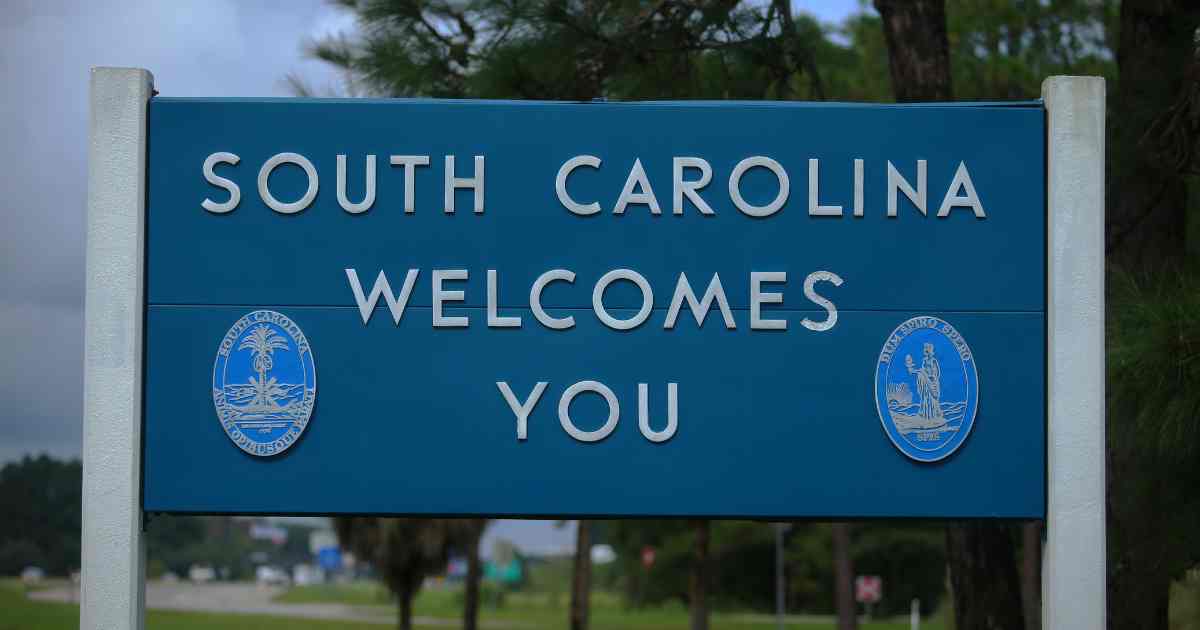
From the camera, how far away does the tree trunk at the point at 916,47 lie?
10992 mm

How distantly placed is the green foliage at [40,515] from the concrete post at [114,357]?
1999 cm

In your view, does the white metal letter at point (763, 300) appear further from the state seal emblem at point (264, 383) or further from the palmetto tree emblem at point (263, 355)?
the palmetto tree emblem at point (263, 355)

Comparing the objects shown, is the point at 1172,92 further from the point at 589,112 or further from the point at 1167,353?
the point at 589,112

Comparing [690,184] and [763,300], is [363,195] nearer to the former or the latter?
[690,184]

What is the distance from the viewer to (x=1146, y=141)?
923cm

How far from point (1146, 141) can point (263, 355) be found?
5.87 m

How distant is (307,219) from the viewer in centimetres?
657

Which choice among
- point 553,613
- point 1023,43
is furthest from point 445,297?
point 553,613

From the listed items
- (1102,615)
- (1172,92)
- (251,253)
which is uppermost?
(1172,92)

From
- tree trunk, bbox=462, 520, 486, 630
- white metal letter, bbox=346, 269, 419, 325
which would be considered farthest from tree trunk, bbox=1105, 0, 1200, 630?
tree trunk, bbox=462, 520, 486, 630

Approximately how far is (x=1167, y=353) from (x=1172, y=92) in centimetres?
293

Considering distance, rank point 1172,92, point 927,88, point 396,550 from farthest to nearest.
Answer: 1. point 396,550
2. point 927,88
3. point 1172,92

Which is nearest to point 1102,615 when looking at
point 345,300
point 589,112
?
point 589,112

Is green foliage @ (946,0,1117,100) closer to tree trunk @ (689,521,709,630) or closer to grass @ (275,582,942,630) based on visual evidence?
tree trunk @ (689,521,709,630)
